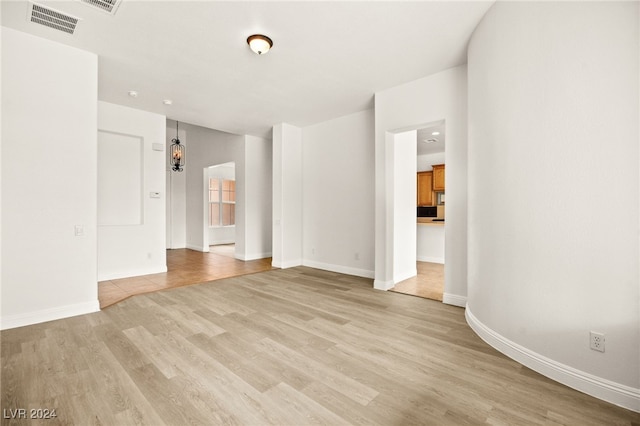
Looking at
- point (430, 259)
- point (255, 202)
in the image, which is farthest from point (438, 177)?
point (255, 202)

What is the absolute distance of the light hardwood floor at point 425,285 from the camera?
165 inches

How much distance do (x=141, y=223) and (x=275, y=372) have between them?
14.5ft

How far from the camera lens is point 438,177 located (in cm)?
757

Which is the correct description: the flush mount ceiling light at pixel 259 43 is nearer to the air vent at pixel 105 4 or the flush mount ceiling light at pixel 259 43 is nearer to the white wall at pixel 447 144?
the air vent at pixel 105 4

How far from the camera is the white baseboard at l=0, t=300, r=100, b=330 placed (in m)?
2.90

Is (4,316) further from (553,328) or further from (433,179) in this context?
(433,179)

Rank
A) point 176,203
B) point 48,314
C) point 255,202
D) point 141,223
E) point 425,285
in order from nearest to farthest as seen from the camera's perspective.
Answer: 1. point 48,314
2. point 425,285
3. point 141,223
4. point 255,202
5. point 176,203

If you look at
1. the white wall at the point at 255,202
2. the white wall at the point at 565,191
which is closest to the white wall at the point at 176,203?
the white wall at the point at 255,202

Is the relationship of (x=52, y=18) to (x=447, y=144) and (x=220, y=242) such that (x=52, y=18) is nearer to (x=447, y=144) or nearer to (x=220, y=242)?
(x=447, y=144)

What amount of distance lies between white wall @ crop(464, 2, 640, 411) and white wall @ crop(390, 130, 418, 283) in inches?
79.5

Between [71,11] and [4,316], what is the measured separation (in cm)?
302

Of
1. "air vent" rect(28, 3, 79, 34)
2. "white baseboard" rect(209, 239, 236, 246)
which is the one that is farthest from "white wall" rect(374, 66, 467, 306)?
"white baseboard" rect(209, 239, 236, 246)

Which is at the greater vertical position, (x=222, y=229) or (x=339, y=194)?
(x=339, y=194)

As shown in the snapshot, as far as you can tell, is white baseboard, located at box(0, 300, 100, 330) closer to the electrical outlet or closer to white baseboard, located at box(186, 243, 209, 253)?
the electrical outlet
